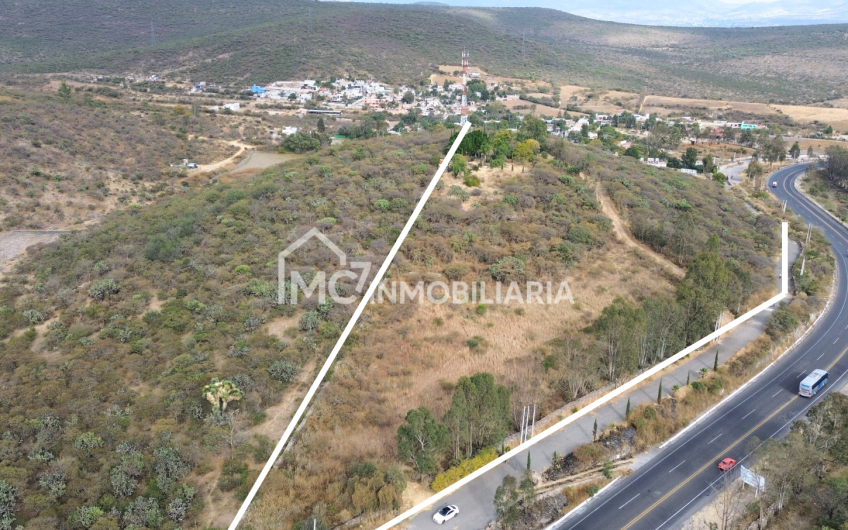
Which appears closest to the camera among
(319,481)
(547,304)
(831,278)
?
(319,481)

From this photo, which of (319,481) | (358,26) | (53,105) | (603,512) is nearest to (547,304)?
(603,512)

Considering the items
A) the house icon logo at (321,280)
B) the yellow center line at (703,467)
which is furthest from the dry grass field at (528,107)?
the yellow center line at (703,467)

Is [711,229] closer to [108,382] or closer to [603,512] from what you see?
[603,512]

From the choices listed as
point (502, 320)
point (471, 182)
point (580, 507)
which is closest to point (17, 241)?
point (471, 182)

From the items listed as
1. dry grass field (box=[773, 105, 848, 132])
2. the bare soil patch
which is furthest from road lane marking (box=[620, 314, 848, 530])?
dry grass field (box=[773, 105, 848, 132])

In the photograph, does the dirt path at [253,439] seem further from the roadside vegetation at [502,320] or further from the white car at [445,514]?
the white car at [445,514]
